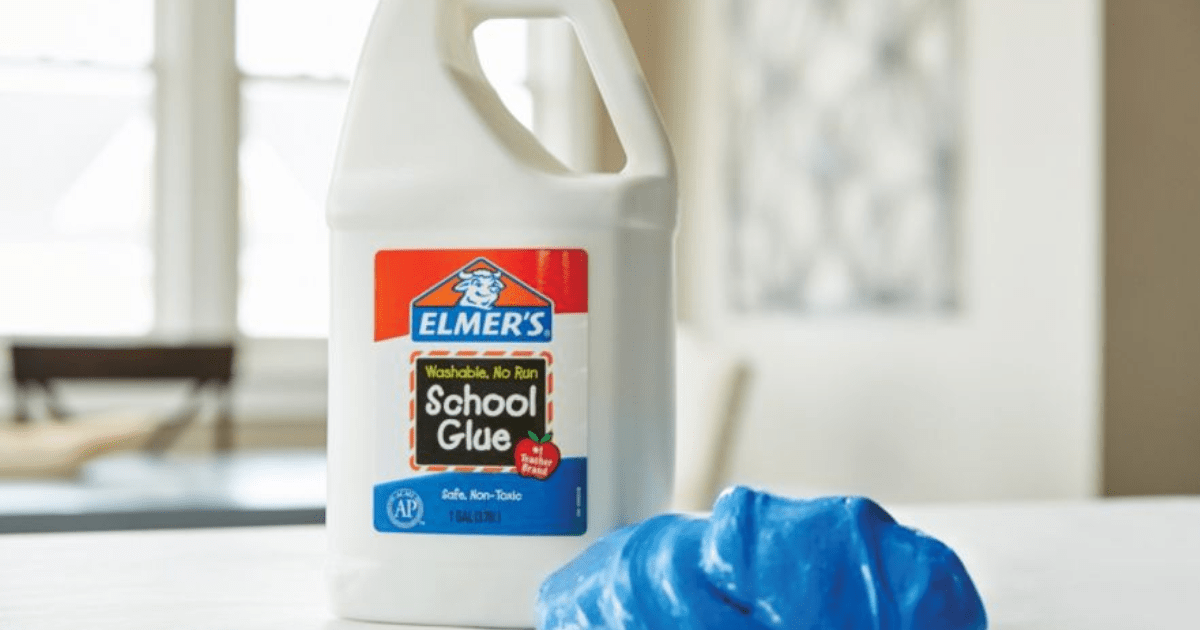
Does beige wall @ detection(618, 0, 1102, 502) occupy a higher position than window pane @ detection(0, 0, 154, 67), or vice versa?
window pane @ detection(0, 0, 154, 67)

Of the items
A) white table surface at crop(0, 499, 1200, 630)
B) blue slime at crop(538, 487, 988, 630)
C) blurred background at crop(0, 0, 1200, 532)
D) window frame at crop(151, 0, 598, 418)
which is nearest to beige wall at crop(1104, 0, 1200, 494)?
blurred background at crop(0, 0, 1200, 532)

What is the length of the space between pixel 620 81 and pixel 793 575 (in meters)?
0.20

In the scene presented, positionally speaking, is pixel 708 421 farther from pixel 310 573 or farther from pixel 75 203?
pixel 75 203

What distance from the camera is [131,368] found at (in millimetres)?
3574

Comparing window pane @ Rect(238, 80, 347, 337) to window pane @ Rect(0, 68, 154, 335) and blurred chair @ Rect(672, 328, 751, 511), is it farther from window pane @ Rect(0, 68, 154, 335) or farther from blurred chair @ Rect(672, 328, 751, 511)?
blurred chair @ Rect(672, 328, 751, 511)

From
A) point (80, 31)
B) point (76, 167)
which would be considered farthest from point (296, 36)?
point (76, 167)

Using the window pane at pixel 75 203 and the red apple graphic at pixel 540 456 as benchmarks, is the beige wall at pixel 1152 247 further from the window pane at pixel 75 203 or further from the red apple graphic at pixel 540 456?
the window pane at pixel 75 203

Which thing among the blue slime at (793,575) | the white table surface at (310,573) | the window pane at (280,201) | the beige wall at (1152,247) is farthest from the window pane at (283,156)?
the blue slime at (793,575)

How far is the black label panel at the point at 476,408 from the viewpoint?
45 cm

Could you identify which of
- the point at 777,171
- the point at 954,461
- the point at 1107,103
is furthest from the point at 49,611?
the point at 777,171

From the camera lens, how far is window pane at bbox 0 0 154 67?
427cm

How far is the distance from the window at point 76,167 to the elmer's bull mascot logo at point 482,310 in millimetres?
4152

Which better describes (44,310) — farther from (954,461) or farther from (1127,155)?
(1127,155)

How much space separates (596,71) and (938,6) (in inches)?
106
